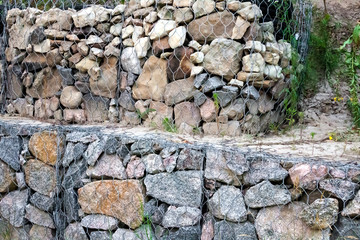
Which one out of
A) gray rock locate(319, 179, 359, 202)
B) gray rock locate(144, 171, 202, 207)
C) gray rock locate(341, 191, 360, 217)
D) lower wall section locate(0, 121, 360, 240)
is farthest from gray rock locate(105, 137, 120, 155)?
gray rock locate(341, 191, 360, 217)

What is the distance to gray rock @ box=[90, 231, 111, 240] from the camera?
7.63 feet

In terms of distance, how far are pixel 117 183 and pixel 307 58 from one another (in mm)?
1734

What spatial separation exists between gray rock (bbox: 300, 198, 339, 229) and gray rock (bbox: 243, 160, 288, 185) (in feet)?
0.62

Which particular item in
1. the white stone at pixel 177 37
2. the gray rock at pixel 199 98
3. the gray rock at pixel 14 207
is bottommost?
the gray rock at pixel 14 207

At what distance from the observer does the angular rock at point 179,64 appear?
97.3 inches

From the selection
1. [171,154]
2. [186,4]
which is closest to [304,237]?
[171,154]

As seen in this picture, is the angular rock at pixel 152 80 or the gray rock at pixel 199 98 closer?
the gray rock at pixel 199 98

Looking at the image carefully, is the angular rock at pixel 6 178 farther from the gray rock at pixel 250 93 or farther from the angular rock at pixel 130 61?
the gray rock at pixel 250 93

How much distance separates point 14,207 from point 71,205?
58 cm

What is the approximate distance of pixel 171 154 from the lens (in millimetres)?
2162

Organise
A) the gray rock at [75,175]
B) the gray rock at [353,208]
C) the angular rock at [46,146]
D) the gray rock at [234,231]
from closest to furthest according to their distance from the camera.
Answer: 1. the gray rock at [353,208]
2. the gray rock at [234,231]
3. the gray rock at [75,175]
4. the angular rock at [46,146]

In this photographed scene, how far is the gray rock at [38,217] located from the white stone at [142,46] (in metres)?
1.26

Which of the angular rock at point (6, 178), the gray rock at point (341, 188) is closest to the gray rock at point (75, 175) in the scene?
the angular rock at point (6, 178)

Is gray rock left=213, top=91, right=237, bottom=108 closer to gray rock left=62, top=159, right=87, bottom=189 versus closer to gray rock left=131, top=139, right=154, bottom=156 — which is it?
gray rock left=131, top=139, right=154, bottom=156
